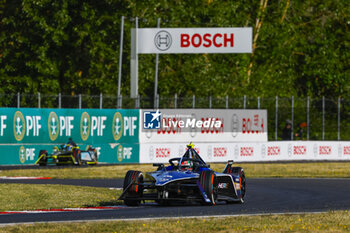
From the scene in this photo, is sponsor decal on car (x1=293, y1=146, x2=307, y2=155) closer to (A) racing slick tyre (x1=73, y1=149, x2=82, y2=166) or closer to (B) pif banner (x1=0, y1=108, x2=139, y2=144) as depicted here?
(B) pif banner (x1=0, y1=108, x2=139, y2=144)

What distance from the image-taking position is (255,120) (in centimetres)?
3788

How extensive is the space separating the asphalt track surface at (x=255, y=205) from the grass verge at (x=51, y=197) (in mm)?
1464

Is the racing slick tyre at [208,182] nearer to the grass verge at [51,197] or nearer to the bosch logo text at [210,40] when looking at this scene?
the grass verge at [51,197]

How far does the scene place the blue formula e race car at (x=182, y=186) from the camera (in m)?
16.2

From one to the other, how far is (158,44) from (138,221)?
28.7 meters

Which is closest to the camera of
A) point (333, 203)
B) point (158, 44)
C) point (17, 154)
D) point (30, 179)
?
point (333, 203)

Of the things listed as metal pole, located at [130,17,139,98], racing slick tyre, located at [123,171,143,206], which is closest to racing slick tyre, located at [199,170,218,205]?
racing slick tyre, located at [123,171,143,206]

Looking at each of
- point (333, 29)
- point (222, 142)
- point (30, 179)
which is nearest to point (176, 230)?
point (30, 179)

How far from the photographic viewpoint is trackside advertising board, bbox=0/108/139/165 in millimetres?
30484

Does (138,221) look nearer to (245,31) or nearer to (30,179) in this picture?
(30,179)

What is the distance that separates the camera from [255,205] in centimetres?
1694

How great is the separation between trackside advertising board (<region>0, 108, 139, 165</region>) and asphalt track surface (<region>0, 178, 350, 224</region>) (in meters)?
6.75

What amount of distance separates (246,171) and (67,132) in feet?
23.8

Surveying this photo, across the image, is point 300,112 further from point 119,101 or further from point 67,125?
point 67,125
